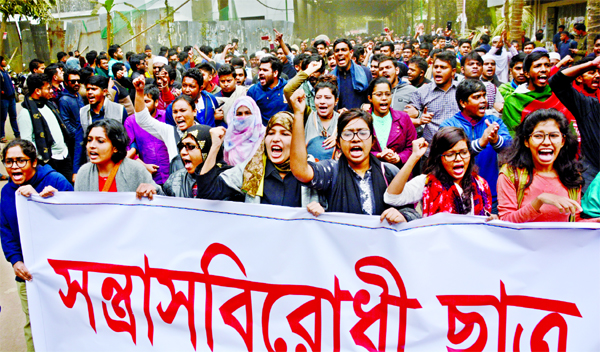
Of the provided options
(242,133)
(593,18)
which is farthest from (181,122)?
(593,18)

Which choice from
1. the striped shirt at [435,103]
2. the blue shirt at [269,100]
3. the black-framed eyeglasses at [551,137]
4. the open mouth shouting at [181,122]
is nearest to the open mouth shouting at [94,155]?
the open mouth shouting at [181,122]

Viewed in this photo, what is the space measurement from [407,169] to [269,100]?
3676mm

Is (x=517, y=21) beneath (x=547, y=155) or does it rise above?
above

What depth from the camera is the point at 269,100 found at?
630 centimetres

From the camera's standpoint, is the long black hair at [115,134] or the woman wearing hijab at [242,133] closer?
the long black hair at [115,134]

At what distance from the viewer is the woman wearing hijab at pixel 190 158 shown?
3.59 m

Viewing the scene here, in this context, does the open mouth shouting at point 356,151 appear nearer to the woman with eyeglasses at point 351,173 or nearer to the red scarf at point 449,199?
the woman with eyeglasses at point 351,173

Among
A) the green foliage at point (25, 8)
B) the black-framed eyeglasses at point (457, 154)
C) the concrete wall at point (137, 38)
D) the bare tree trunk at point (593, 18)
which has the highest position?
the green foliage at point (25, 8)

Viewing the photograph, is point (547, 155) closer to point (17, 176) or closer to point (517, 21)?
point (17, 176)

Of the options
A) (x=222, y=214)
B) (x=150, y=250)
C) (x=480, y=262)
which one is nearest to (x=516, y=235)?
(x=480, y=262)

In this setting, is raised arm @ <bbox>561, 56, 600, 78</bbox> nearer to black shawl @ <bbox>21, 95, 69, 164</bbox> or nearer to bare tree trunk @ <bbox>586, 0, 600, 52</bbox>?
black shawl @ <bbox>21, 95, 69, 164</bbox>

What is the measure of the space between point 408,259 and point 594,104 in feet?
7.67

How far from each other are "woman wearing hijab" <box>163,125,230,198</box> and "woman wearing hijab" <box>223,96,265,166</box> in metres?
0.25

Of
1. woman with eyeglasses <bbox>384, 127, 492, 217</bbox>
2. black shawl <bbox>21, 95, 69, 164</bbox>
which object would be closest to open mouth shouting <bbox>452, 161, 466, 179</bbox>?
woman with eyeglasses <bbox>384, 127, 492, 217</bbox>
